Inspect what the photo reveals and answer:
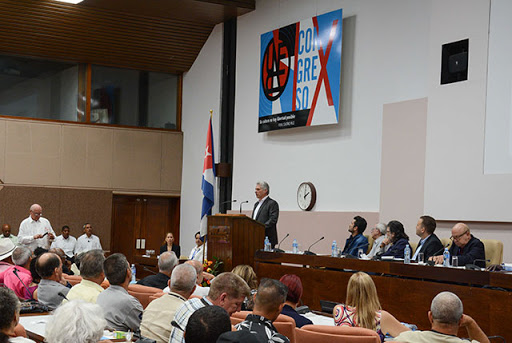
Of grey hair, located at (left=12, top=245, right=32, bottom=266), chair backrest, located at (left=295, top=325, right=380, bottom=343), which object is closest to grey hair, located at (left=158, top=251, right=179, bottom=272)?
grey hair, located at (left=12, top=245, right=32, bottom=266)

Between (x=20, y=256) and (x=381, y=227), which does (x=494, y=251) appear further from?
(x=20, y=256)

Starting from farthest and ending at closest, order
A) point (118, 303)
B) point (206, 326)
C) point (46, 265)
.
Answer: point (46, 265), point (118, 303), point (206, 326)

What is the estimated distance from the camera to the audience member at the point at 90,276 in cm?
476

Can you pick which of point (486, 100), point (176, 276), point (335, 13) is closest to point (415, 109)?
point (486, 100)

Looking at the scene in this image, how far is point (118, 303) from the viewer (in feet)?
14.3

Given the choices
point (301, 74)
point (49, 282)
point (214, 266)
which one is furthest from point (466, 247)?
point (301, 74)

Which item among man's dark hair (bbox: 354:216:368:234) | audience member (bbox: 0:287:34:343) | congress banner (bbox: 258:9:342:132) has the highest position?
congress banner (bbox: 258:9:342:132)

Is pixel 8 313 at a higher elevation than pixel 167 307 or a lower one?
higher

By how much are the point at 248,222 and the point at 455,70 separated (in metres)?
3.16

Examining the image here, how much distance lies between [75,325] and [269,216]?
6.18 metres

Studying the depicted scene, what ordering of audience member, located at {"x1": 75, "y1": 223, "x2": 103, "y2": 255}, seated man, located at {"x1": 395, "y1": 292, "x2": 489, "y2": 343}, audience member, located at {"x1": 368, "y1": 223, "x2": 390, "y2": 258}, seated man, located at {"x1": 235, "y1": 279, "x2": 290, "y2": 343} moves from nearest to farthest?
1. seated man, located at {"x1": 235, "y1": 279, "x2": 290, "y2": 343}
2. seated man, located at {"x1": 395, "y1": 292, "x2": 489, "y2": 343}
3. audience member, located at {"x1": 368, "y1": 223, "x2": 390, "y2": 258}
4. audience member, located at {"x1": 75, "y1": 223, "x2": 103, "y2": 255}

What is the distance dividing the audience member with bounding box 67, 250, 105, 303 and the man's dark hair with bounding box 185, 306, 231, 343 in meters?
2.33

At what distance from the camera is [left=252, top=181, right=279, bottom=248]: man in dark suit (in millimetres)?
8680

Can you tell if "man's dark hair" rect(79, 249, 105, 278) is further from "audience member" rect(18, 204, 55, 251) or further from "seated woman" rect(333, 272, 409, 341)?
"audience member" rect(18, 204, 55, 251)
